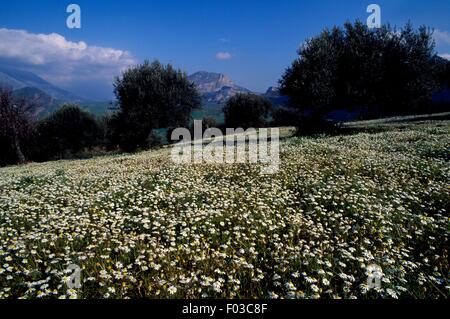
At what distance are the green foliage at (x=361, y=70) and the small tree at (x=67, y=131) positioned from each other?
125 ft

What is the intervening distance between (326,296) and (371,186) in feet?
19.8

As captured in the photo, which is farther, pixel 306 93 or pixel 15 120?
pixel 15 120

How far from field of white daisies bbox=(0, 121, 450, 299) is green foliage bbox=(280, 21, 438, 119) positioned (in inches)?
801

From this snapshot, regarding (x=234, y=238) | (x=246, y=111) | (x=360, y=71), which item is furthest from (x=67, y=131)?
(x=234, y=238)

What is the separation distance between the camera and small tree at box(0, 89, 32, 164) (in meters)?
38.3

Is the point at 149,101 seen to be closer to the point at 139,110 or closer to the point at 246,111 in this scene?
the point at 139,110

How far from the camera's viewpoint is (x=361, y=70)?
29.1 metres

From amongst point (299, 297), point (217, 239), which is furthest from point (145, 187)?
point (299, 297)

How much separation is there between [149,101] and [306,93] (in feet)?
65.4

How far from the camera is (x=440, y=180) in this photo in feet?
32.8

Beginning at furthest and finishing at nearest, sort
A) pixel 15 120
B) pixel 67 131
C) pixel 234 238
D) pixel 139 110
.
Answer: pixel 67 131 < pixel 15 120 < pixel 139 110 < pixel 234 238

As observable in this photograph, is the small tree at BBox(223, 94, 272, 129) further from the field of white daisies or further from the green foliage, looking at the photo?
the field of white daisies

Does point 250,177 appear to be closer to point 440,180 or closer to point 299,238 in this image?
point 299,238

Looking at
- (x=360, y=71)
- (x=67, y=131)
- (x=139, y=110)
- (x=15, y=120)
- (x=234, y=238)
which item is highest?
(x=360, y=71)
